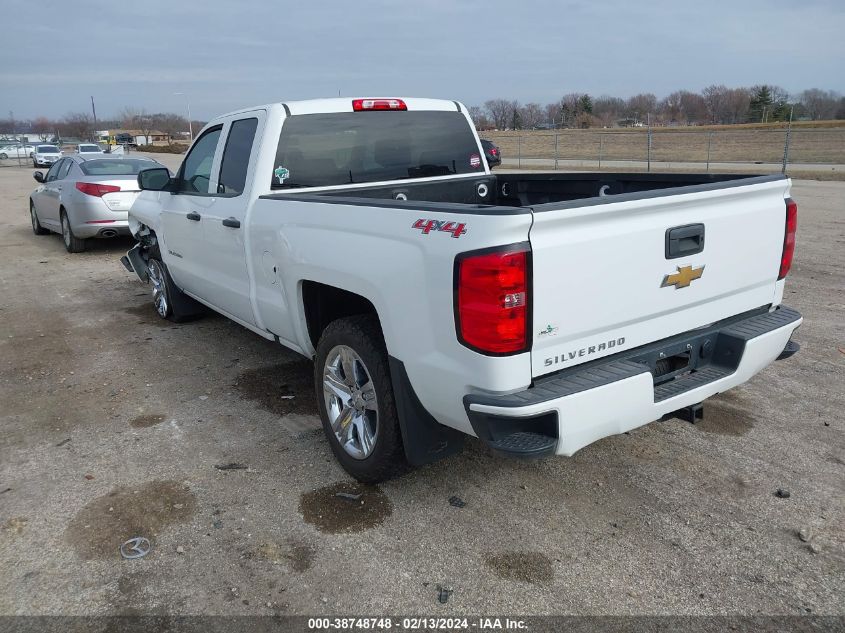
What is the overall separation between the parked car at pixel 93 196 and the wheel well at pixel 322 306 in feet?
24.6

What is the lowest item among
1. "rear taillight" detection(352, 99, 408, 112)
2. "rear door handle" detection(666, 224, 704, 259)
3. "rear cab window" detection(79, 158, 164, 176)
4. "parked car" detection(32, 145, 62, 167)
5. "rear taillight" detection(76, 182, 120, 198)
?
"rear door handle" detection(666, 224, 704, 259)

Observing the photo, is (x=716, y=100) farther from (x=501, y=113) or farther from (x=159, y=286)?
(x=159, y=286)

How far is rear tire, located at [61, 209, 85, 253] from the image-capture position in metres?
11.0

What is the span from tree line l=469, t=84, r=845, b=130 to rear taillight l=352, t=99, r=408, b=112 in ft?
218

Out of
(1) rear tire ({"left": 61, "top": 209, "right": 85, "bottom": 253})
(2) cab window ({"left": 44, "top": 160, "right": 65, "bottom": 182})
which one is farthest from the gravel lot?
(2) cab window ({"left": 44, "top": 160, "right": 65, "bottom": 182})

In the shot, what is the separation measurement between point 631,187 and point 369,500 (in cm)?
276

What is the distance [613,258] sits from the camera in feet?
9.31

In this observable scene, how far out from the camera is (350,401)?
3.63 metres

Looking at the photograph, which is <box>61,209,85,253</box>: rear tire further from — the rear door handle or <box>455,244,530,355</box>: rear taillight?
the rear door handle

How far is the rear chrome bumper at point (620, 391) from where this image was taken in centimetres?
267

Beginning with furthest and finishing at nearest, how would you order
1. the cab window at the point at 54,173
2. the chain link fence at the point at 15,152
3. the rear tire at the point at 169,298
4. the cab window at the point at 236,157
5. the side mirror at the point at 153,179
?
the chain link fence at the point at 15,152 → the cab window at the point at 54,173 → the rear tire at the point at 169,298 → the side mirror at the point at 153,179 → the cab window at the point at 236,157

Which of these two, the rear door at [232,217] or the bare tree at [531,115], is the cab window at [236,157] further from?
the bare tree at [531,115]

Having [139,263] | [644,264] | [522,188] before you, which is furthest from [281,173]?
[139,263]

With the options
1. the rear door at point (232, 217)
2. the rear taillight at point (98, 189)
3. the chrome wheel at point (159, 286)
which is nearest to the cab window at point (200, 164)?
the rear door at point (232, 217)
